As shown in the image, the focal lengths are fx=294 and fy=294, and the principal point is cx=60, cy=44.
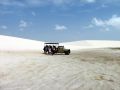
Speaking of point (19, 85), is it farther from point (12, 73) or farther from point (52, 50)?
point (52, 50)

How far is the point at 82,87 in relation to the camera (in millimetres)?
12820

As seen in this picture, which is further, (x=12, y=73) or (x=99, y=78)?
(x=12, y=73)

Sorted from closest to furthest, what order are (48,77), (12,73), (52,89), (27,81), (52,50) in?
(52,89) < (27,81) < (48,77) < (12,73) < (52,50)

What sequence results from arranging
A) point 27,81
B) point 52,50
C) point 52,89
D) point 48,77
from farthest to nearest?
1. point 52,50
2. point 48,77
3. point 27,81
4. point 52,89

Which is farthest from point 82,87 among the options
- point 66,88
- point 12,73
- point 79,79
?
point 12,73

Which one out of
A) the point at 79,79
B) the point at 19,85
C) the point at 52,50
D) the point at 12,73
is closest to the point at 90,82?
the point at 79,79

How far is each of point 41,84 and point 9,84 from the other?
61.9 inches

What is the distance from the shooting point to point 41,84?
45.1 ft

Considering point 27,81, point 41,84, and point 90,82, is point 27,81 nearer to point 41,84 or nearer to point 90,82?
point 41,84

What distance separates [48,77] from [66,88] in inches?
125

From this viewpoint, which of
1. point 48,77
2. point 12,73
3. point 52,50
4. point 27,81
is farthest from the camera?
point 52,50

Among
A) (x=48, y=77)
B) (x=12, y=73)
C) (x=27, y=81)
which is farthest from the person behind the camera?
(x=12, y=73)

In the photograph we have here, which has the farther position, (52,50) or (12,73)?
(52,50)

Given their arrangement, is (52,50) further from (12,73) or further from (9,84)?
(9,84)
